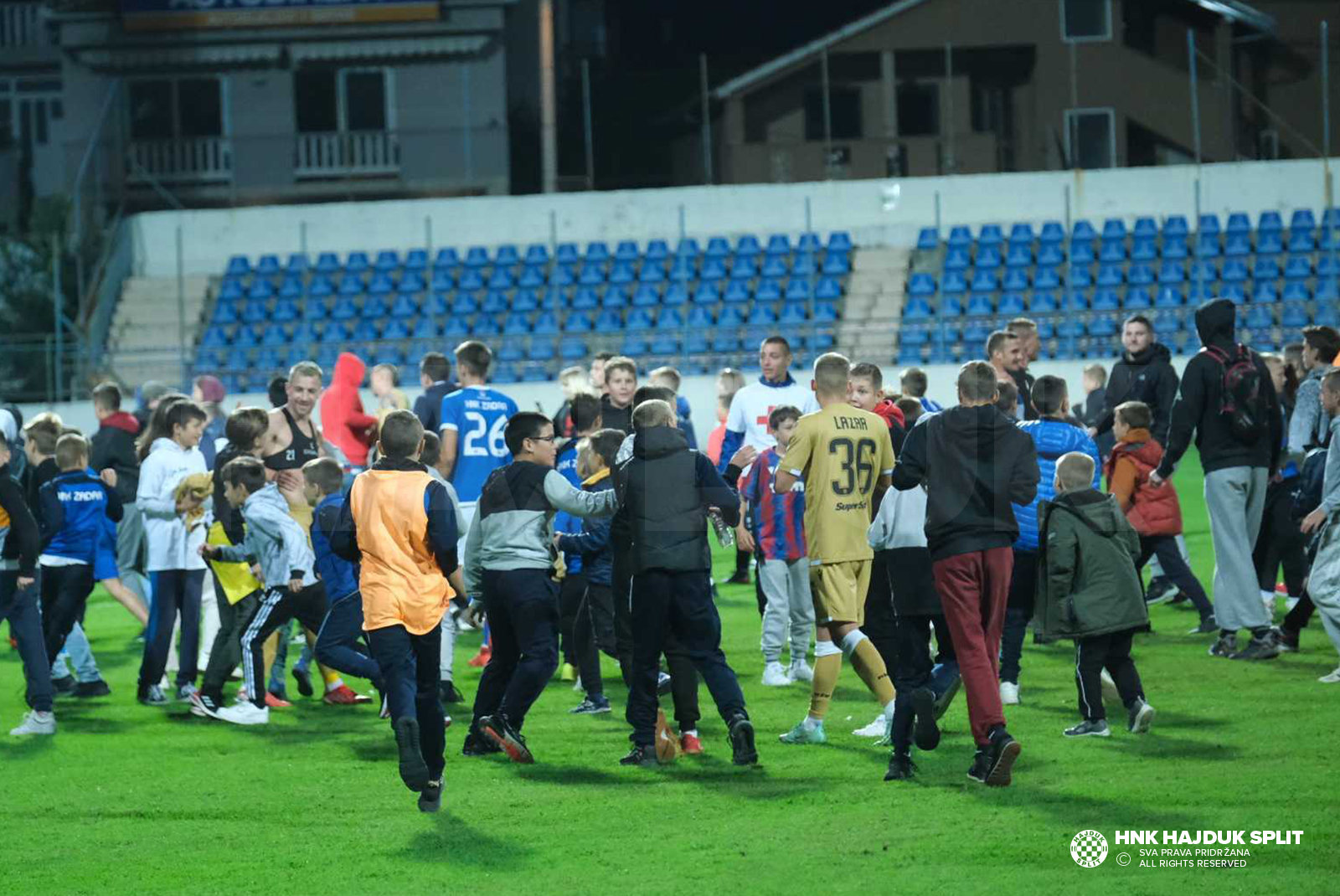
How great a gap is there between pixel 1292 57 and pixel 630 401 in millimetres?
32114

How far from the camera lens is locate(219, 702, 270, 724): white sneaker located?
395 inches

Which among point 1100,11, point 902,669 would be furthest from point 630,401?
point 1100,11

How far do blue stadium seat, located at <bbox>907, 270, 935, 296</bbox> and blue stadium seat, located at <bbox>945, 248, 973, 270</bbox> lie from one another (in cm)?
42

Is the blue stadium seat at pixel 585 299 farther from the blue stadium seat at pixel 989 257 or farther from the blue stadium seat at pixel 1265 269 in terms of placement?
the blue stadium seat at pixel 1265 269

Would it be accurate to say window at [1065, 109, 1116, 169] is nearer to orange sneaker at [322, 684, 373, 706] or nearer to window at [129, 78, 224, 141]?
window at [129, 78, 224, 141]

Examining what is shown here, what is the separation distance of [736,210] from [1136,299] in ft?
25.6

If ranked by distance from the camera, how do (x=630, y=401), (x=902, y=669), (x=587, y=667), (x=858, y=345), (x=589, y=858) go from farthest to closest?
1. (x=858, y=345)
2. (x=630, y=401)
3. (x=587, y=667)
4. (x=902, y=669)
5. (x=589, y=858)

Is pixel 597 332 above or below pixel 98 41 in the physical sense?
below

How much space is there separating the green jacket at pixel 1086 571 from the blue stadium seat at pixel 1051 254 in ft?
71.7

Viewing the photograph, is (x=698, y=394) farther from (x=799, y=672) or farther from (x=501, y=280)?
(x=799, y=672)

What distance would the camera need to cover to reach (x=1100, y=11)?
36.6 meters

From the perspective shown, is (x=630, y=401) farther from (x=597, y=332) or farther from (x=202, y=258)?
(x=202, y=258)

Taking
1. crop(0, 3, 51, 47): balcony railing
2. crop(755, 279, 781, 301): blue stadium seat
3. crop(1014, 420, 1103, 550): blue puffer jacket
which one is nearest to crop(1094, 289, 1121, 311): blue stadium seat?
crop(755, 279, 781, 301): blue stadium seat

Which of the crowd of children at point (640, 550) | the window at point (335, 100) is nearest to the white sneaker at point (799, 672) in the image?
the crowd of children at point (640, 550)
